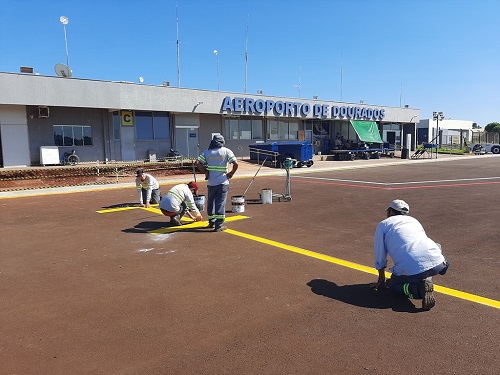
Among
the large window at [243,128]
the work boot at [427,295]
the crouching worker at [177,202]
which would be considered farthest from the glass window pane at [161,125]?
the work boot at [427,295]

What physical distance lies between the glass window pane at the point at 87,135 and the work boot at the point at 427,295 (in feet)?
77.8

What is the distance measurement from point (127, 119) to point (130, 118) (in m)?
0.22

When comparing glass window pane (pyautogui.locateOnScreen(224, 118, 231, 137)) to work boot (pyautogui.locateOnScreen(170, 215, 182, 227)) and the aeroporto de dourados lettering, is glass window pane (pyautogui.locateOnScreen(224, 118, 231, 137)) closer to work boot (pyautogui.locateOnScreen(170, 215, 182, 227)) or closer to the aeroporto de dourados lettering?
the aeroporto de dourados lettering

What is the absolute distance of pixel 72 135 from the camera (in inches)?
929

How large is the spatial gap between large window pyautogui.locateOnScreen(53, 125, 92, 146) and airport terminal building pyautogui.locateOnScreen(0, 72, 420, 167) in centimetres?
5

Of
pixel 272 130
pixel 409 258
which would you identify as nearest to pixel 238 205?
pixel 409 258

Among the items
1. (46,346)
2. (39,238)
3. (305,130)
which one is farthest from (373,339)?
(305,130)

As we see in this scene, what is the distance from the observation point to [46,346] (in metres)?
3.49

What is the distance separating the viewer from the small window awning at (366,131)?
122 feet

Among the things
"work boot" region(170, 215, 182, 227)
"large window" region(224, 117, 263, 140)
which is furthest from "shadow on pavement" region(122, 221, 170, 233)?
"large window" region(224, 117, 263, 140)

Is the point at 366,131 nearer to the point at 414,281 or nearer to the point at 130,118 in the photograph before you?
the point at 130,118

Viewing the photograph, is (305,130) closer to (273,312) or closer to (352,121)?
(352,121)

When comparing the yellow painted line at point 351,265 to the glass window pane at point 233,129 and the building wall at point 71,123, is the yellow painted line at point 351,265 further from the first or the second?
the glass window pane at point 233,129

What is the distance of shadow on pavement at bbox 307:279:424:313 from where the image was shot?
427cm
